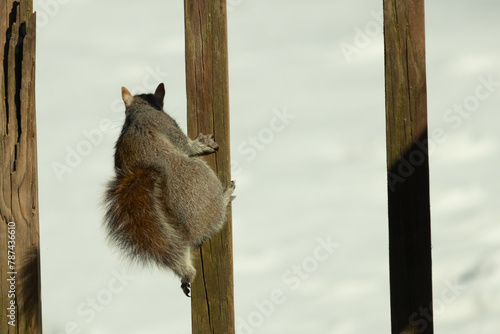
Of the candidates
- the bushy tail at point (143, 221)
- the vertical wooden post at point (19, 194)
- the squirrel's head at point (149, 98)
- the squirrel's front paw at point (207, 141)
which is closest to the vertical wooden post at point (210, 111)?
the squirrel's front paw at point (207, 141)

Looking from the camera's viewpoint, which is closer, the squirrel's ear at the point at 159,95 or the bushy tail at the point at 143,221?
the bushy tail at the point at 143,221

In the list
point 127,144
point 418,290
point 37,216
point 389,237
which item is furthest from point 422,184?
point 37,216

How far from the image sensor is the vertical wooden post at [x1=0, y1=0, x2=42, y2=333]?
4074 millimetres

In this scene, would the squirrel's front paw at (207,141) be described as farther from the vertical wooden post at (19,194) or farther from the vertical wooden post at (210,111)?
the vertical wooden post at (19,194)

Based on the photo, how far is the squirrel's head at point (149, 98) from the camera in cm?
488

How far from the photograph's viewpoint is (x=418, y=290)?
3803mm

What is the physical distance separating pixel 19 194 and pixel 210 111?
4.44 feet

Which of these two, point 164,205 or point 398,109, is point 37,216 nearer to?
point 164,205

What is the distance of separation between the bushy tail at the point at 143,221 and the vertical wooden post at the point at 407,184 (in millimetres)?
1318

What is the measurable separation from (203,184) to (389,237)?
122 centimetres

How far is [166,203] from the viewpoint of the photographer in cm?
419

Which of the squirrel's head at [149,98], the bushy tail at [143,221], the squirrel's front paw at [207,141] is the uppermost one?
the squirrel's head at [149,98]

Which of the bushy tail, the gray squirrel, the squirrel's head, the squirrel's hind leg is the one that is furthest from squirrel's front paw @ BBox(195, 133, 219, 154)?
the squirrel's head

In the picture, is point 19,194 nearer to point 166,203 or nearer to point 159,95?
point 166,203
